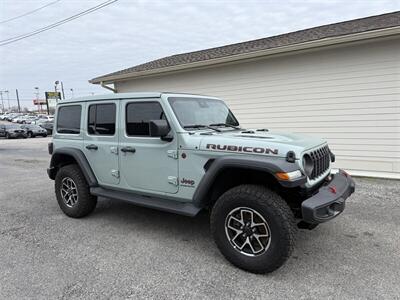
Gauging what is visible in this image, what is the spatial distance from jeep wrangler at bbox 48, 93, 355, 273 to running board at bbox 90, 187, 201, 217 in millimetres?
12

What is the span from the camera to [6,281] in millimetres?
2871

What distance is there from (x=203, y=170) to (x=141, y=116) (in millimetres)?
1196

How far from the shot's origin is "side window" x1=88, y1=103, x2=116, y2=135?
13.6 ft

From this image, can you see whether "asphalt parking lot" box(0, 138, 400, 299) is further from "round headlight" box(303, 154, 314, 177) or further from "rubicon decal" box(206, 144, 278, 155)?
"rubicon decal" box(206, 144, 278, 155)

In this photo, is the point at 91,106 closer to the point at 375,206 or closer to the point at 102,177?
the point at 102,177

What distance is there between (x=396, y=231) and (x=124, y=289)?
346 cm

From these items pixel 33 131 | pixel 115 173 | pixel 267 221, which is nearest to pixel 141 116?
pixel 115 173

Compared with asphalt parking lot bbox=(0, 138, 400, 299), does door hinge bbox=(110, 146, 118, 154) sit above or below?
above

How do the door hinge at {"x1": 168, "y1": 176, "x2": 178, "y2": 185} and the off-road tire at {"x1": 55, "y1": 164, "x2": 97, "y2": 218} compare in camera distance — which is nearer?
the door hinge at {"x1": 168, "y1": 176, "x2": 178, "y2": 185}

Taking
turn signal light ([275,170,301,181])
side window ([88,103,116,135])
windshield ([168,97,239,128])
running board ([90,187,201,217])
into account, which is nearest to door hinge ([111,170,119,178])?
running board ([90,187,201,217])

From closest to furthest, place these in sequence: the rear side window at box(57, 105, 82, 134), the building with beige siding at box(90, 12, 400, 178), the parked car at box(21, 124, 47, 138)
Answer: the rear side window at box(57, 105, 82, 134)
the building with beige siding at box(90, 12, 400, 178)
the parked car at box(21, 124, 47, 138)

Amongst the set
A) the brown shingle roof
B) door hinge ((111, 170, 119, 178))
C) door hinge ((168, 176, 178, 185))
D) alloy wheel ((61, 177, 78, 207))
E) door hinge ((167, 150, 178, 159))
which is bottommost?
alloy wheel ((61, 177, 78, 207))

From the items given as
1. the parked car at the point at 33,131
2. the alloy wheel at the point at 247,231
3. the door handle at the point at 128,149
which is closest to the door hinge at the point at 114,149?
the door handle at the point at 128,149

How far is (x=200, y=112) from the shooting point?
3.98 meters
